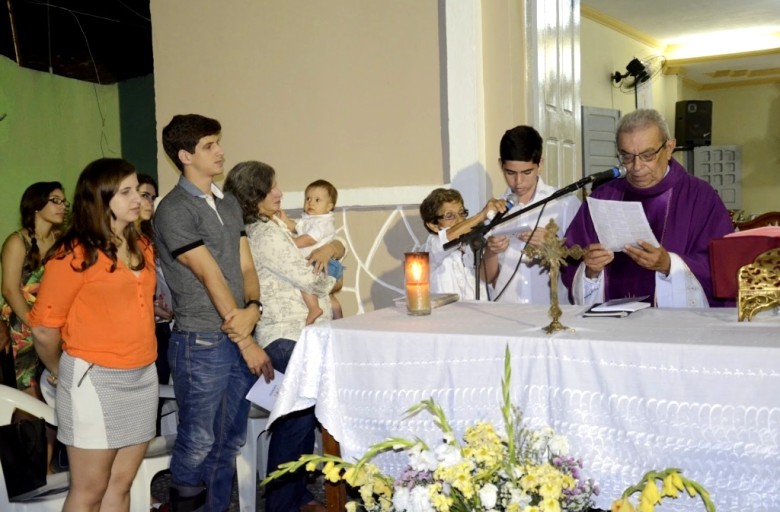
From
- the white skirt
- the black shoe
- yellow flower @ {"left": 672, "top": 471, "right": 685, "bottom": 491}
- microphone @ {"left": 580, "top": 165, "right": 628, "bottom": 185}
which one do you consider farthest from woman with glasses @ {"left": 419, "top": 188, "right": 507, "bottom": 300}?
yellow flower @ {"left": 672, "top": 471, "right": 685, "bottom": 491}

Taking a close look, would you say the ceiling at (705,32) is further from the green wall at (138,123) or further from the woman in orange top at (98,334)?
the woman in orange top at (98,334)

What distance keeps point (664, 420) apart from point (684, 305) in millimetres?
999

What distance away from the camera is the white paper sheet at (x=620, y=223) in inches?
107

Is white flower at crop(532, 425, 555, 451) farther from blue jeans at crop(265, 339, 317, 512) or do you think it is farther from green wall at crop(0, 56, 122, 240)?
green wall at crop(0, 56, 122, 240)

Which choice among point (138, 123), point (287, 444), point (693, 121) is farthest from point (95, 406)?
point (693, 121)

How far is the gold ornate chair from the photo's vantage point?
7.89ft

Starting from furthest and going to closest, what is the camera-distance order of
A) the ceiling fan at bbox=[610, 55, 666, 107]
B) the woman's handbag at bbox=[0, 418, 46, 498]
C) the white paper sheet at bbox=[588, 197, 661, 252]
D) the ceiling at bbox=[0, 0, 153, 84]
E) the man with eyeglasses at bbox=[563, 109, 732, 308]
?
the ceiling fan at bbox=[610, 55, 666, 107]
the ceiling at bbox=[0, 0, 153, 84]
the woman's handbag at bbox=[0, 418, 46, 498]
the man with eyeglasses at bbox=[563, 109, 732, 308]
the white paper sheet at bbox=[588, 197, 661, 252]

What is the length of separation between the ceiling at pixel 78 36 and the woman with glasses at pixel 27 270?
3.21 m

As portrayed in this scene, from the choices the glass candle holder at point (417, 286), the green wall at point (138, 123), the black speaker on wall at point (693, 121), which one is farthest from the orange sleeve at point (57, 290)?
the black speaker on wall at point (693, 121)

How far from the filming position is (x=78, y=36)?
25.3 ft

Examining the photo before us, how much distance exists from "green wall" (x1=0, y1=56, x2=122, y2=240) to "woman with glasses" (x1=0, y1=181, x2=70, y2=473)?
316 cm

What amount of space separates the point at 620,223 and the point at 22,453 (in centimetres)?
232

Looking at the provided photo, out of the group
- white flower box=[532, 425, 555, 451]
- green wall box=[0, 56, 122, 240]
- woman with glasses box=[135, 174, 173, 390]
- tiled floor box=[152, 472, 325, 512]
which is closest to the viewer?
white flower box=[532, 425, 555, 451]

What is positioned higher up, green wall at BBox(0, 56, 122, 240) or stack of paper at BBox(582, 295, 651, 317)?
green wall at BBox(0, 56, 122, 240)
